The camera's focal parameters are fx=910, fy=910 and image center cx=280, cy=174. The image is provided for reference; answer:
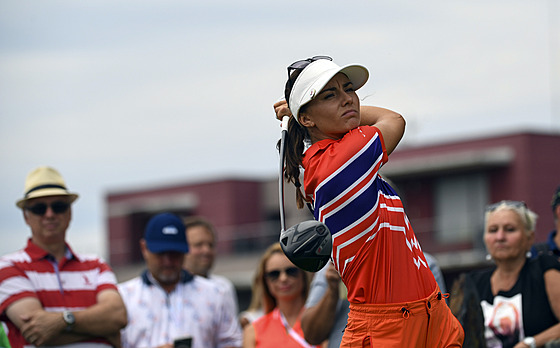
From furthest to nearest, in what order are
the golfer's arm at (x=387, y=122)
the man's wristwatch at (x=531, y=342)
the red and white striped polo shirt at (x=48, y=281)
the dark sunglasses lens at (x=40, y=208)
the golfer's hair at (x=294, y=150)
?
the dark sunglasses lens at (x=40, y=208), the red and white striped polo shirt at (x=48, y=281), the man's wristwatch at (x=531, y=342), the golfer's hair at (x=294, y=150), the golfer's arm at (x=387, y=122)

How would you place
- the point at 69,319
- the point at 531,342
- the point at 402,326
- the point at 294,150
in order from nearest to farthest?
the point at 402,326
the point at 294,150
the point at 531,342
the point at 69,319

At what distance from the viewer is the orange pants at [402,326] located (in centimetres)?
387

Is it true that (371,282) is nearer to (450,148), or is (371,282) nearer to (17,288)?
(17,288)

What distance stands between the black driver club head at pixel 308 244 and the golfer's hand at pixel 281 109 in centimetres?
71

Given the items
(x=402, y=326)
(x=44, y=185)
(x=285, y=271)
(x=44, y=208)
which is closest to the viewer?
(x=402, y=326)

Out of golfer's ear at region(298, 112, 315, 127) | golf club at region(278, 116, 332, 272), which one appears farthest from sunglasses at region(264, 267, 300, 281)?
golf club at region(278, 116, 332, 272)

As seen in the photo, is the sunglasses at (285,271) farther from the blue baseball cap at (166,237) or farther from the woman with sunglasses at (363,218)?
the woman with sunglasses at (363,218)

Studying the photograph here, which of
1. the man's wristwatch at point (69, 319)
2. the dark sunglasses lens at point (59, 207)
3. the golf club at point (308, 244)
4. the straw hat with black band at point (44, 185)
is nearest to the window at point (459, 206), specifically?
the straw hat with black band at point (44, 185)

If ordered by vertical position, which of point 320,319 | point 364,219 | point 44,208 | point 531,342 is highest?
point 44,208

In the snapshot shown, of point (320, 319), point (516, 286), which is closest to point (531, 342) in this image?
point (516, 286)

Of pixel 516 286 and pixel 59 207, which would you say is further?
pixel 59 207

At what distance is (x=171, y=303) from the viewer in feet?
23.3

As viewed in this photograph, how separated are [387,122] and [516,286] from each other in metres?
2.58

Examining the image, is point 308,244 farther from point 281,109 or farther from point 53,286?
point 53,286
